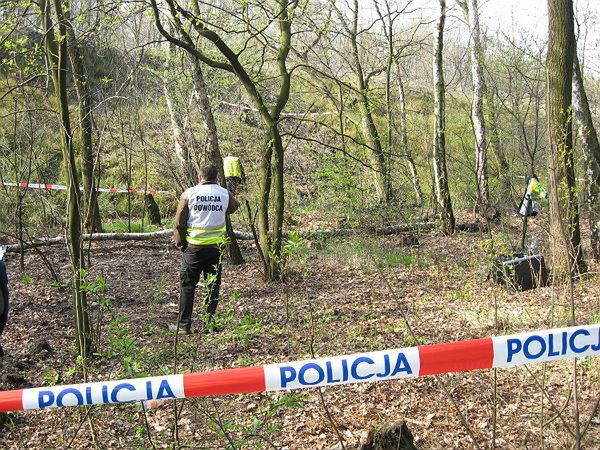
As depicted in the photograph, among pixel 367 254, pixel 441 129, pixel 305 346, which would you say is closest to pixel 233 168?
pixel 441 129

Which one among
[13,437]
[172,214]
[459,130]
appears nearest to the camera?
[13,437]

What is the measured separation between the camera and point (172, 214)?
59.1 feet

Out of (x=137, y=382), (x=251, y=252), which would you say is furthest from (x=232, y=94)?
(x=137, y=382)

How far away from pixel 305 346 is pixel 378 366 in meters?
3.33

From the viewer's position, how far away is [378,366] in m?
2.91

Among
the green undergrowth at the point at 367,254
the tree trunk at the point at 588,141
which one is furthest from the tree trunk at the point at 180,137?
the tree trunk at the point at 588,141

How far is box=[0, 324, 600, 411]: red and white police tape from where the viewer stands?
2885 millimetres

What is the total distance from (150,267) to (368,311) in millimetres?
4567

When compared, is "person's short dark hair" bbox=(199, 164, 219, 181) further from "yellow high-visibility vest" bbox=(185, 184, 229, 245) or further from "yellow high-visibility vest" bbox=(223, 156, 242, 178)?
"yellow high-visibility vest" bbox=(223, 156, 242, 178)

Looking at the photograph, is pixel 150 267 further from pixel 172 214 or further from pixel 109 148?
pixel 109 148

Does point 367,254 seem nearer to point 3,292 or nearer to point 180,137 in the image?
point 3,292

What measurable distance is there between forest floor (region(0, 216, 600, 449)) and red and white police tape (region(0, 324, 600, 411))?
0.97 feet

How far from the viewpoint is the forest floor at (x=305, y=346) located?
4277 millimetres

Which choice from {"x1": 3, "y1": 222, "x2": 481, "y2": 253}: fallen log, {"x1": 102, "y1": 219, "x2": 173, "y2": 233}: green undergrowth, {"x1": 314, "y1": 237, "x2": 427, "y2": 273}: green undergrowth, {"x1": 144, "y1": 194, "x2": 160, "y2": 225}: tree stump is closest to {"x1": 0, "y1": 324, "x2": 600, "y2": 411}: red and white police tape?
{"x1": 314, "y1": 237, "x2": 427, "y2": 273}: green undergrowth
